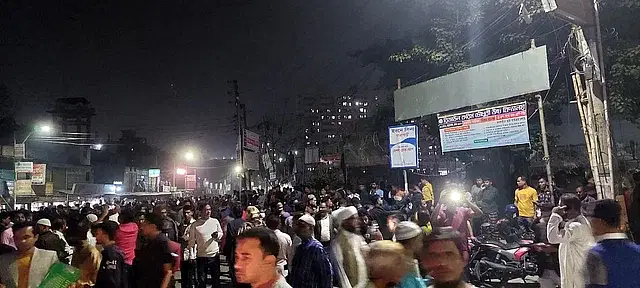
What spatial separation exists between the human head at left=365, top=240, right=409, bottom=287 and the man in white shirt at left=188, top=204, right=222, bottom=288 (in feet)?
21.1

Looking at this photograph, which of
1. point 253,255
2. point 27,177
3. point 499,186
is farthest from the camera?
point 27,177

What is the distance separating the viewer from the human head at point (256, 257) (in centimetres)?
324

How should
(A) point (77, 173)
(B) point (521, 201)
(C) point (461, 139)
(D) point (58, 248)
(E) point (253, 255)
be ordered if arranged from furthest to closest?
(A) point (77, 173)
(C) point (461, 139)
(B) point (521, 201)
(D) point (58, 248)
(E) point (253, 255)

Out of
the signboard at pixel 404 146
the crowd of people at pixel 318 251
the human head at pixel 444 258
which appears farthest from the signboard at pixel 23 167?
the human head at pixel 444 258

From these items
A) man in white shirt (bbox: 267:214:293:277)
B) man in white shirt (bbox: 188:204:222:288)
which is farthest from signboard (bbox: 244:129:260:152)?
man in white shirt (bbox: 267:214:293:277)

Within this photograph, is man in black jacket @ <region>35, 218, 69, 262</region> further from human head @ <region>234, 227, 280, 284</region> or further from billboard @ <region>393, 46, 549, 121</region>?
billboard @ <region>393, 46, 549, 121</region>

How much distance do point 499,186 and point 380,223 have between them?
894 cm

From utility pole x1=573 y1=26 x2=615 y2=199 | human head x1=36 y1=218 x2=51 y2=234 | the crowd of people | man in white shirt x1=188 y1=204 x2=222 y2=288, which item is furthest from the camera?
man in white shirt x1=188 y1=204 x2=222 y2=288

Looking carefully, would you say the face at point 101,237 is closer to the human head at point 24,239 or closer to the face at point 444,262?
the human head at point 24,239

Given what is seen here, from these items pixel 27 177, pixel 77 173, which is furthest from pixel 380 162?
pixel 77 173

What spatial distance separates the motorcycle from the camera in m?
9.59

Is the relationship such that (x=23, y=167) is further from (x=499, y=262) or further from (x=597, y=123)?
(x=597, y=123)

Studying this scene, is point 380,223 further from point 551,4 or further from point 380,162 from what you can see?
point 380,162

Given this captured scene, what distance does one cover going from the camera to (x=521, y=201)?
12.4 m
